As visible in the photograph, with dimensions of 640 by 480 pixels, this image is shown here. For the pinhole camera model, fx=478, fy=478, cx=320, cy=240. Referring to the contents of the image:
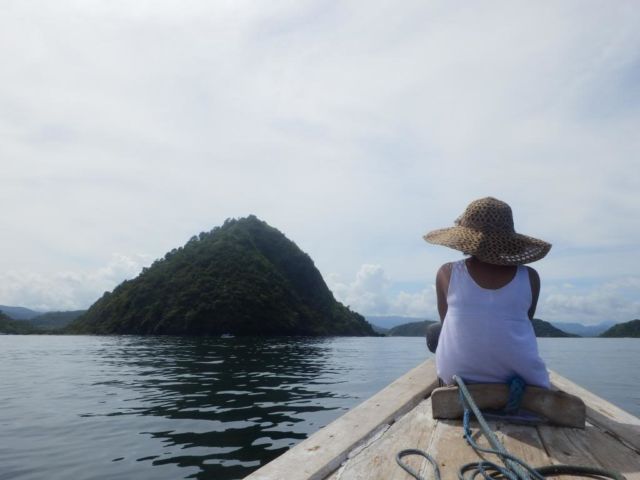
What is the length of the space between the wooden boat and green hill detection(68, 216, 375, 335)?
98.5 meters

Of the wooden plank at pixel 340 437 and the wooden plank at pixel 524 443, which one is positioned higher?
the wooden plank at pixel 340 437

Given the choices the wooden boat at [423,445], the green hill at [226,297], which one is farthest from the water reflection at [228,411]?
the green hill at [226,297]

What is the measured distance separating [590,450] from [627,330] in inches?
7492

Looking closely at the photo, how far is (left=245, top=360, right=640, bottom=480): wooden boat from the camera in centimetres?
264

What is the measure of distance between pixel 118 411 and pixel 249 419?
321 cm

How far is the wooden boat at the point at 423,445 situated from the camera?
2.64 meters

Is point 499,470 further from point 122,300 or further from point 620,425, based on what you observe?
point 122,300

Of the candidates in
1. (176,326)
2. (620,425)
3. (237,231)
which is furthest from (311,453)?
(237,231)

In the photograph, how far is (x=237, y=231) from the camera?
480ft

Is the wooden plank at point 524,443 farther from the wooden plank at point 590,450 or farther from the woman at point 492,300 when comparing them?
the woman at point 492,300

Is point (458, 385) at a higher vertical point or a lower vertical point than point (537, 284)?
lower

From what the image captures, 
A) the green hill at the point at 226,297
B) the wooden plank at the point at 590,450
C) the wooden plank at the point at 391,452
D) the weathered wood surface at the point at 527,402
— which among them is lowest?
the wooden plank at the point at 590,450

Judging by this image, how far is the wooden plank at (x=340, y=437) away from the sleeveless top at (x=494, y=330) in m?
0.81

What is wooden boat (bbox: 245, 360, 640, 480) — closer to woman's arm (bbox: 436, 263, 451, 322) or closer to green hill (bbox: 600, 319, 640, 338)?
woman's arm (bbox: 436, 263, 451, 322)
